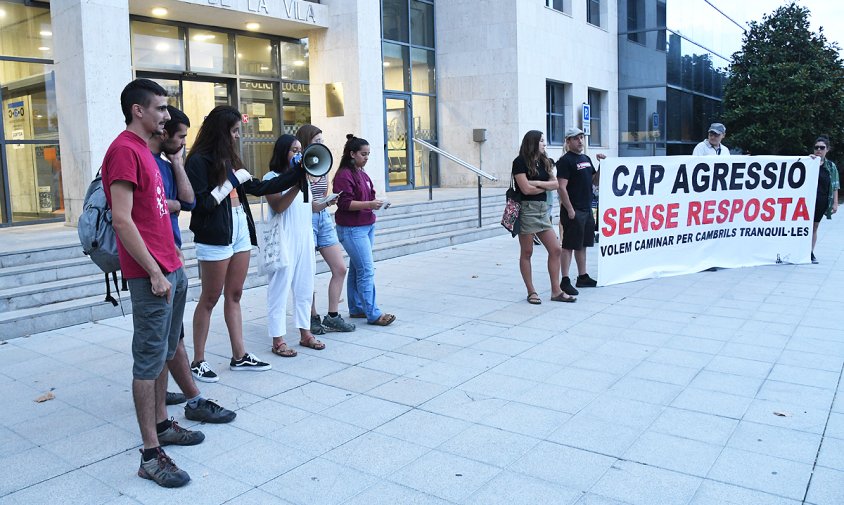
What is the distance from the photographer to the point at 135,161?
11.6 ft

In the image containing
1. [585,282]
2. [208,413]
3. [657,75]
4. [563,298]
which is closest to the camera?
[208,413]

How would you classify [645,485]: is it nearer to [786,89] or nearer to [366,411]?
[366,411]

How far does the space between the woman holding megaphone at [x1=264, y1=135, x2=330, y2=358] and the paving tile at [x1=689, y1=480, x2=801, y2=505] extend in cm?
350

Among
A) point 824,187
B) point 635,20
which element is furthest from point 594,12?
point 824,187

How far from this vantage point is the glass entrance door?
62.1 ft


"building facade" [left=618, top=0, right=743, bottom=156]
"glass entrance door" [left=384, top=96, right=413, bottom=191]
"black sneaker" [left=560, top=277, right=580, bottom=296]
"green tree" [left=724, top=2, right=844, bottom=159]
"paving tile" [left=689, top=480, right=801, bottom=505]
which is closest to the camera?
"paving tile" [left=689, top=480, right=801, bottom=505]

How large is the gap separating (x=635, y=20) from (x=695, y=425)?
76.1 feet

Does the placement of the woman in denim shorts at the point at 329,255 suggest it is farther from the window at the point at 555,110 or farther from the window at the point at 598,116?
the window at the point at 598,116

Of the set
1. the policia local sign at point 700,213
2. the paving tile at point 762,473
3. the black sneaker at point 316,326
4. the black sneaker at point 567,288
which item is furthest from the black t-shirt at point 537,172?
the paving tile at point 762,473

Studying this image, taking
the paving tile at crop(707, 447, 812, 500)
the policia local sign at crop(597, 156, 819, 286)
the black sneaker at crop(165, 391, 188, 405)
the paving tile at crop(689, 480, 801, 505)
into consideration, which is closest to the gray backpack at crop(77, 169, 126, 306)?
the black sneaker at crop(165, 391, 188, 405)

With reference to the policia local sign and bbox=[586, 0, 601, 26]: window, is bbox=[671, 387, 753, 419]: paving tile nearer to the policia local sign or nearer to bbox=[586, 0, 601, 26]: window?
the policia local sign

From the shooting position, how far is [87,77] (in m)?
10.3

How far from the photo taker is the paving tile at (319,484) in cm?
350

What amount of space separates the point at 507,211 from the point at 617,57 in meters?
19.5
